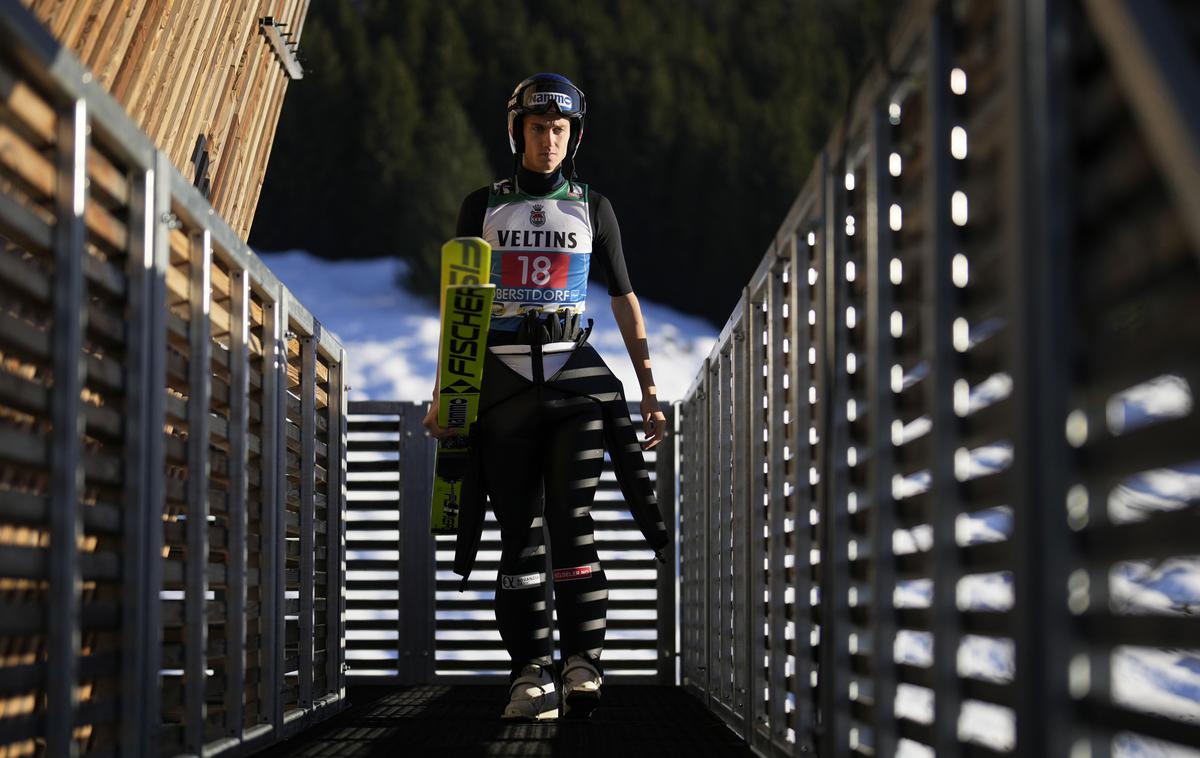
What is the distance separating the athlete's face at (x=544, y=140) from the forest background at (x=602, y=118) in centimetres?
1757

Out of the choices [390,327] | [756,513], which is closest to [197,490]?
[756,513]

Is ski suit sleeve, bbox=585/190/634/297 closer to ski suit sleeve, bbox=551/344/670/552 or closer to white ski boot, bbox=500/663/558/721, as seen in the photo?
ski suit sleeve, bbox=551/344/670/552

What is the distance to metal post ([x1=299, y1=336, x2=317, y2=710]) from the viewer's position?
12.9 ft

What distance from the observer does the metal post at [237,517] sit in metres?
2.95

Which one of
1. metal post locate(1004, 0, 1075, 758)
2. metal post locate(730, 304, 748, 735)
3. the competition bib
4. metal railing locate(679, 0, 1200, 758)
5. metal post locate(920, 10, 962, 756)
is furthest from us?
the competition bib

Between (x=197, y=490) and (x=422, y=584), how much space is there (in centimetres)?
378

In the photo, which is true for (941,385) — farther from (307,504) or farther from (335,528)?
(335,528)

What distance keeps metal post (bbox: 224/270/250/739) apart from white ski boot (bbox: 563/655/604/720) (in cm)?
99

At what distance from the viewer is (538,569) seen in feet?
12.8

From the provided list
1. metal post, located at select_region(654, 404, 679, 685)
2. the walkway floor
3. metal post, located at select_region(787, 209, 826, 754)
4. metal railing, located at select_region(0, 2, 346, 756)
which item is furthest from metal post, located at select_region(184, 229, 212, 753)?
metal post, located at select_region(654, 404, 679, 685)

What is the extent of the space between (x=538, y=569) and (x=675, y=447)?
268 centimetres

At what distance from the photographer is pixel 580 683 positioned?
3.79 metres

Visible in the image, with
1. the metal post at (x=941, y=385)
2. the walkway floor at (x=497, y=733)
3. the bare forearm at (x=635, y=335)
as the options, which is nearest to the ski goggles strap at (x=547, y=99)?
the bare forearm at (x=635, y=335)

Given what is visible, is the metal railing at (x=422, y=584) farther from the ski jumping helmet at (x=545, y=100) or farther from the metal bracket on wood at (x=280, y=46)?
the ski jumping helmet at (x=545, y=100)
